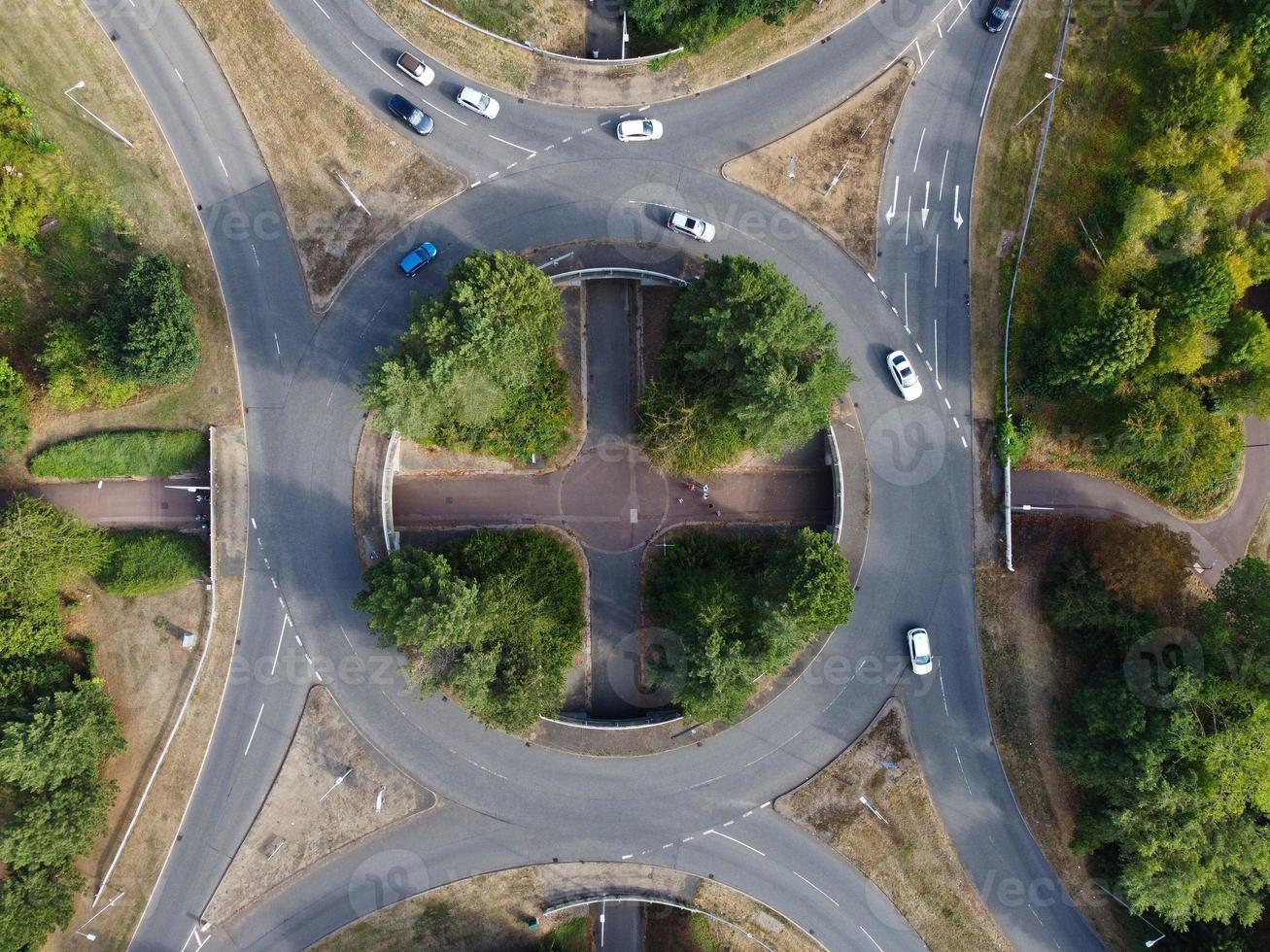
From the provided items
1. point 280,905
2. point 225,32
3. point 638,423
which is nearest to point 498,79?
point 225,32

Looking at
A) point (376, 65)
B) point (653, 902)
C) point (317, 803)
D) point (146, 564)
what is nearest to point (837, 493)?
point (653, 902)

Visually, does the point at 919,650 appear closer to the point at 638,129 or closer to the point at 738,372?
the point at 738,372

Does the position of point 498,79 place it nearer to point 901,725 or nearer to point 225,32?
point 225,32

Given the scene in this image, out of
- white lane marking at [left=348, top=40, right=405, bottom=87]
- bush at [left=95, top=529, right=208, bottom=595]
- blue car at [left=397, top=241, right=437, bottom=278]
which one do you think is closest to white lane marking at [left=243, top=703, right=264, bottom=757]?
bush at [left=95, top=529, right=208, bottom=595]

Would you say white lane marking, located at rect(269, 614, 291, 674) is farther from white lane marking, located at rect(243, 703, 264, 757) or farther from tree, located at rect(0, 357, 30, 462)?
tree, located at rect(0, 357, 30, 462)

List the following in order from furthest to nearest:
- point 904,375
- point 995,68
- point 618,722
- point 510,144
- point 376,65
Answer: point 995,68, point 510,144, point 376,65, point 904,375, point 618,722

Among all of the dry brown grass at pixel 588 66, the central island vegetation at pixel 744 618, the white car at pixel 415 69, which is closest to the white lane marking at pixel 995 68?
the dry brown grass at pixel 588 66
